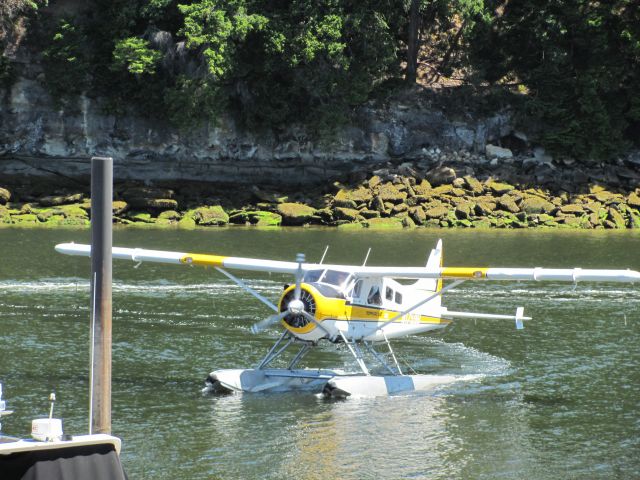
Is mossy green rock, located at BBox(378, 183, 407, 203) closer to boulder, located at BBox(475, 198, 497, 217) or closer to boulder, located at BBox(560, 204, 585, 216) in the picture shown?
boulder, located at BBox(475, 198, 497, 217)

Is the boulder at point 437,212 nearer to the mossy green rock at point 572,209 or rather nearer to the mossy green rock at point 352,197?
the mossy green rock at point 352,197

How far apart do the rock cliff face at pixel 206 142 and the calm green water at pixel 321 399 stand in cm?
1665

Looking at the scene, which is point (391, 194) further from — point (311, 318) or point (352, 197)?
point (311, 318)

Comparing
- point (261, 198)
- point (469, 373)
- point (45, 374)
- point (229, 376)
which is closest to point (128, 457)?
point (229, 376)

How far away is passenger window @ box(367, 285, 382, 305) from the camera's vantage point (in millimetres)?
20212

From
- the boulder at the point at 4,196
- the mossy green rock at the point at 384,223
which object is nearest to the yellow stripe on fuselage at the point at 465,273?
the mossy green rock at the point at 384,223

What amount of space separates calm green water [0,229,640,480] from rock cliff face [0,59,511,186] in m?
16.6

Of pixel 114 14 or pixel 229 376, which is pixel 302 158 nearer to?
pixel 114 14

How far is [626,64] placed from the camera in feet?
182

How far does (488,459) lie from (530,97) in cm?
4189

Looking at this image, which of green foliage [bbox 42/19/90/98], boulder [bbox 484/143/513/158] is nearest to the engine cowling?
green foliage [bbox 42/19/90/98]

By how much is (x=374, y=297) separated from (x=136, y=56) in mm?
32614

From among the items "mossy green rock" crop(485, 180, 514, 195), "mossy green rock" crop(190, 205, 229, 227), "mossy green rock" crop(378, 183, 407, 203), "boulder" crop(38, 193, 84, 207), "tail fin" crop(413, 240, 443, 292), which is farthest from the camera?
"mossy green rock" crop(485, 180, 514, 195)

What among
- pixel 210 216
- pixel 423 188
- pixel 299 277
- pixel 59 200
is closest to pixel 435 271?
pixel 299 277
